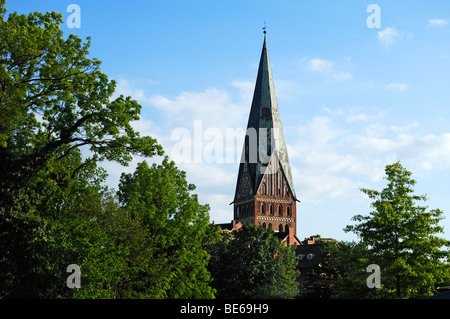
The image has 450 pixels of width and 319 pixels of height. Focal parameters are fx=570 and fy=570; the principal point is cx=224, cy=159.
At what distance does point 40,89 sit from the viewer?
26562 millimetres

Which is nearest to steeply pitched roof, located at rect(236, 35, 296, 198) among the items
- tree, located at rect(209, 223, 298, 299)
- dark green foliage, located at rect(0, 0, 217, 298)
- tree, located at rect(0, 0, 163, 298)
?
tree, located at rect(209, 223, 298, 299)

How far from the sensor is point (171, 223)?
135 feet

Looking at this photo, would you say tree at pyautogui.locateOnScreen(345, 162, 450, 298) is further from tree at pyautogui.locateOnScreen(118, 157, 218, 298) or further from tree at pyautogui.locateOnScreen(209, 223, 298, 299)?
tree at pyautogui.locateOnScreen(209, 223, 298, 299)

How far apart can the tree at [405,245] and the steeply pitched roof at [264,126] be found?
95.5 metres

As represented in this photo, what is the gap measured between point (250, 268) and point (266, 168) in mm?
77655

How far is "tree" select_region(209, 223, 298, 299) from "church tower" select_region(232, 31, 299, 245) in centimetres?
7032

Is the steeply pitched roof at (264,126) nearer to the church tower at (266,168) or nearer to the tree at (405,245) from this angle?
the church tower at (266,168)

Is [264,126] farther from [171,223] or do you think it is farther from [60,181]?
[60,181]

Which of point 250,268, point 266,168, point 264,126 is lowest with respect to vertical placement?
point 250,268

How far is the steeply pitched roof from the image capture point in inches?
5039

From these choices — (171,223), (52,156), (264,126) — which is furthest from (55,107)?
(264,126)

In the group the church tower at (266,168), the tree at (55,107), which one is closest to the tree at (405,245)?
the tree at (55,107)

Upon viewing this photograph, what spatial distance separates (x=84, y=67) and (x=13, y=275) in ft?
37.3
